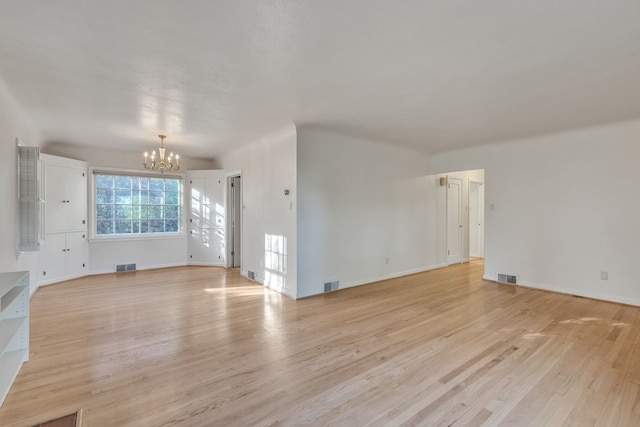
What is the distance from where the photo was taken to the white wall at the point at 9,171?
308 cm

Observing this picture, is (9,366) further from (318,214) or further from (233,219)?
(233,219)

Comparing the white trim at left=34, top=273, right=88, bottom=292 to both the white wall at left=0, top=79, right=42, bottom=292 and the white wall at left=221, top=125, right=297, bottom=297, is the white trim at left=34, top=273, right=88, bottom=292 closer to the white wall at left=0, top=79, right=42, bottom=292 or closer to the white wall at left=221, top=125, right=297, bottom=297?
the white wall at left=0, top=79, right=42, bottom=292

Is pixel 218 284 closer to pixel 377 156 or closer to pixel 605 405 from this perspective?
pixel 377 156

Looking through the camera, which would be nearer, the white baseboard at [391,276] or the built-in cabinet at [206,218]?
the white baseboard at [391,276]

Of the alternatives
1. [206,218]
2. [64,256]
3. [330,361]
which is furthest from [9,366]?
[206,218]

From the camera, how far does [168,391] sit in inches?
85.3

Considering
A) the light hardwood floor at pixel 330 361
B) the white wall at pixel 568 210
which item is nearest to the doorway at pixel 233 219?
the light hardwood floor at pixel 330 361

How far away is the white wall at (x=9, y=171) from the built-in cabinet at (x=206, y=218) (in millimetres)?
3177

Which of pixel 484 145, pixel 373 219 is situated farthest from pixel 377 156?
pixel 484 145

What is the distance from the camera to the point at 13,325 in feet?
7.82

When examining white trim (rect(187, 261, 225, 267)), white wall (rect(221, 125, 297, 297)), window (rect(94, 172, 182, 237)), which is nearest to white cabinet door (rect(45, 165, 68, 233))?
window (rect(94, 172, 182, 237))

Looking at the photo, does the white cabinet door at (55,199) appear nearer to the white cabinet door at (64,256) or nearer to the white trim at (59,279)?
the white cabinet door at (64,256)

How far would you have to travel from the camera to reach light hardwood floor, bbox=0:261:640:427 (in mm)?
1938

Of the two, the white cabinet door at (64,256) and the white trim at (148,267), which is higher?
the white cabinet door at (64,256)
